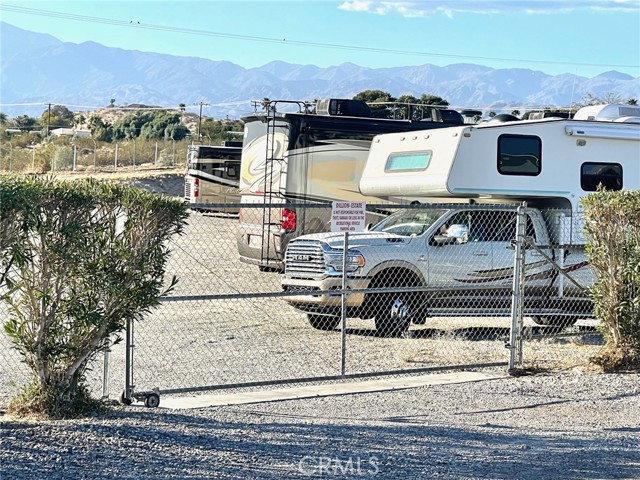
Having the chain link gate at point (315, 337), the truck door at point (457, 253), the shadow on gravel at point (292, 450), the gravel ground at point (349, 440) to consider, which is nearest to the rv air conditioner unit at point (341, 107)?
the chain link gate at point (315, 337)

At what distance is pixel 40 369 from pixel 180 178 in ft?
127

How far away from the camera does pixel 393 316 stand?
12.6 m

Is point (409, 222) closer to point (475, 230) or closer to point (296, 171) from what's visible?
point (475, 230)

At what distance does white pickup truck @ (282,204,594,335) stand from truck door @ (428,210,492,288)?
0.01 m

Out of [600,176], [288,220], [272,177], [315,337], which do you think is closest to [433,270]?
[315,337]

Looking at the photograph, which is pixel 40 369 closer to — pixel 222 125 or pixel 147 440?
pixel 147 440

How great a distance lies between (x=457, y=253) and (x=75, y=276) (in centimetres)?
680

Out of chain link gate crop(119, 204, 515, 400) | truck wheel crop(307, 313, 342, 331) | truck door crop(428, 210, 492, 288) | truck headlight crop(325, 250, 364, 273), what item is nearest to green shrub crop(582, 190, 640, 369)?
chain link gate crop(119, 204, 515, 400)

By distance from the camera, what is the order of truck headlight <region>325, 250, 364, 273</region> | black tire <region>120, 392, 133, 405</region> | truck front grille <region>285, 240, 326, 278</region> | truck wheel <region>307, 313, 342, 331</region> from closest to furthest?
black tire <region>120, 392, 133, 405</region> → truck headlight <region>325, 250, 364, 273</region> → truck front grille <region>285, 240, 326, 278</region> → truck wheel <region>307, 313, 342, 331</region>

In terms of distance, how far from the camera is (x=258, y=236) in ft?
56.5

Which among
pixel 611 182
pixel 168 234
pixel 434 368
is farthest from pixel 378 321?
pixel 168 234

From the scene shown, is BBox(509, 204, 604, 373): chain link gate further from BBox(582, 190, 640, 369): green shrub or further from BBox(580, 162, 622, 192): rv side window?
BBox(582, 190, 640, 369): green shrub

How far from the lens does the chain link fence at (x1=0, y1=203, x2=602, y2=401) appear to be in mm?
10836

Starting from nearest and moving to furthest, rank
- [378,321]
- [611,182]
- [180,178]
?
[378,321]
[611,182]
[180,178]
